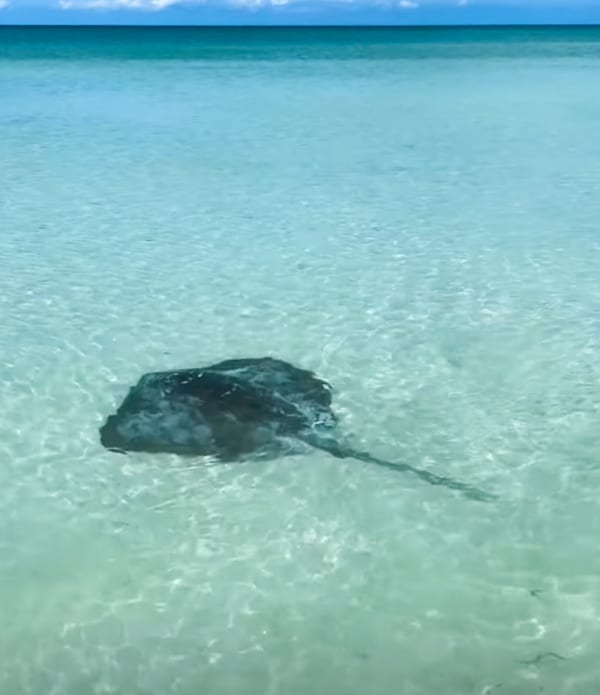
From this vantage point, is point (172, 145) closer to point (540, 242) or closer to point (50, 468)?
point (540, 242)

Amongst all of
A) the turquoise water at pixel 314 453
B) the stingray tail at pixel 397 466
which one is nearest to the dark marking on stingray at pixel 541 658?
the turquoise water at pixel 314 453

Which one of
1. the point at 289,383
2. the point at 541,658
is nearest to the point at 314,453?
the point at 289,383

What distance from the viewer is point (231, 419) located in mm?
6273

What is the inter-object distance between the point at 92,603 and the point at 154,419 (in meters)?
1.78

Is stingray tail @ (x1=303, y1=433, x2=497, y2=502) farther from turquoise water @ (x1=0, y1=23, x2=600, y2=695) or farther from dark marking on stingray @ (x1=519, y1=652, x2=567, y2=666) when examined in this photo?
dark marking on stingray @ (x1=519, y1=652, x2=567, y2=666)

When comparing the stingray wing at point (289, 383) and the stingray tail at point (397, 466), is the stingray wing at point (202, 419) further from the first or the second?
the stingray tail at point (397, 466)

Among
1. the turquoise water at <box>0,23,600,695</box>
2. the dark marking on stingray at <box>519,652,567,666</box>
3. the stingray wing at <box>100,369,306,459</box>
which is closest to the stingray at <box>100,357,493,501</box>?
the stingray wing at <box>100,369,306,459</box>

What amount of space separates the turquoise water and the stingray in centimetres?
14

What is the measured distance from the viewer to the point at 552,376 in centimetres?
732

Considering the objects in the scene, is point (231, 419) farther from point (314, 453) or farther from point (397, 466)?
point (397, 466)

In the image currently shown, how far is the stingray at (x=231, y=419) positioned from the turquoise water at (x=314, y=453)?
14 centimetres

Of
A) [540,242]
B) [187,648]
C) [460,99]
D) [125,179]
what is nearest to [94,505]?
[187,648]

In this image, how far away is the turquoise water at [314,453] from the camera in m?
4.49

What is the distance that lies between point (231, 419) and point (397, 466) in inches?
46.0
